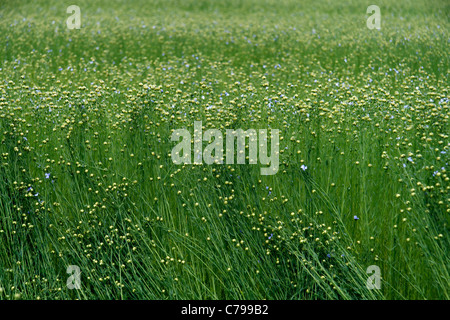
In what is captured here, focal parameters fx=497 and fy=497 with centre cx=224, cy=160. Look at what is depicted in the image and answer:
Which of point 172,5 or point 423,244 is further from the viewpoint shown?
point 172,5

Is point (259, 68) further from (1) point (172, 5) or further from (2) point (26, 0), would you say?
(2) point (26, 0)

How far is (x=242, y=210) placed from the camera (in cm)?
349

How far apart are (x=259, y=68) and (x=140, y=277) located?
5.48 m

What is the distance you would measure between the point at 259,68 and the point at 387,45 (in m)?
2.51

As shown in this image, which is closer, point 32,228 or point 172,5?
point 32,228

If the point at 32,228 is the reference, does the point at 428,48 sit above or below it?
above

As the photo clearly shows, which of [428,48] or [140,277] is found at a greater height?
[428,48]

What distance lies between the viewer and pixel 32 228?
3.60 metres

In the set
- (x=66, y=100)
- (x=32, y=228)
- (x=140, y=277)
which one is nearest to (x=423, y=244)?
(x=140, y=277)

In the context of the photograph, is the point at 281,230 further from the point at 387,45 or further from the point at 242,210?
the point at 387,45

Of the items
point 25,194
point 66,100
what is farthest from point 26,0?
point 25,194
